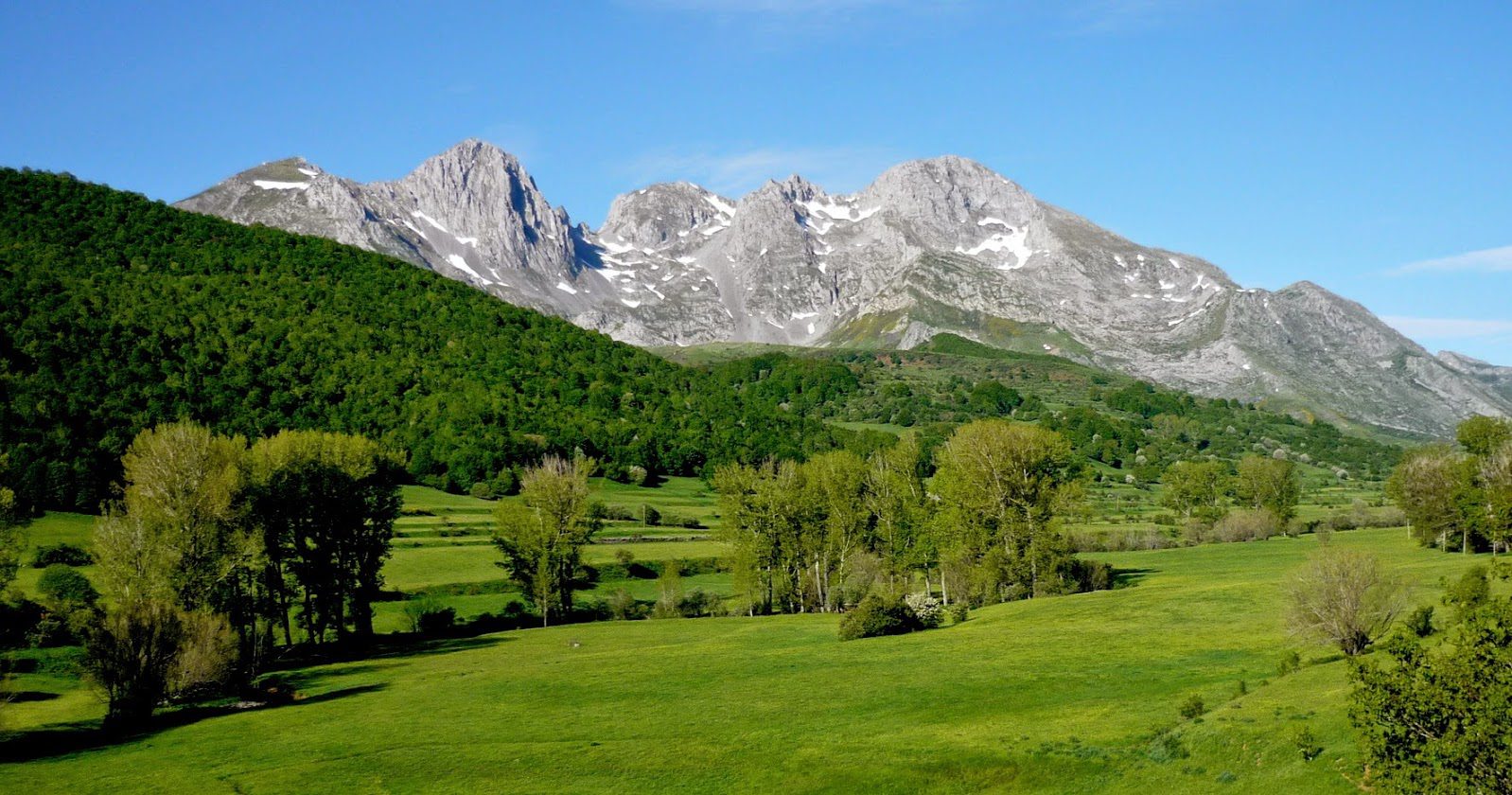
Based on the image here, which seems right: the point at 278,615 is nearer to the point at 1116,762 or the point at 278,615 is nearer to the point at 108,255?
the point at 1116,762

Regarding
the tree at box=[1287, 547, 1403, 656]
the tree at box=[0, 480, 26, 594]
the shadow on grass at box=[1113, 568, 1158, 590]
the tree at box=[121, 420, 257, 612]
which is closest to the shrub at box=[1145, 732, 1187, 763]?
the tree at box=[1287, 547, 1403, 656]

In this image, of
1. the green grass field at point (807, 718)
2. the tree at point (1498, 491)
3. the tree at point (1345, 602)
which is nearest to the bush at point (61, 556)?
the green grass field at point (807, 718)

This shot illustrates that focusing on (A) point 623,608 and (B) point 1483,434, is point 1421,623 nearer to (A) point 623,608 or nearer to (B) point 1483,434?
(A) point 623,608

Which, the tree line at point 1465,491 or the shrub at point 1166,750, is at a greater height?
the tree line at point 1465,491

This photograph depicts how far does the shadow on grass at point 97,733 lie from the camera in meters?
42.1

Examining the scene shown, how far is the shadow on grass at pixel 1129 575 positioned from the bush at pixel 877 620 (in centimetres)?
2282

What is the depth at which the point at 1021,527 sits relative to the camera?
274 feet

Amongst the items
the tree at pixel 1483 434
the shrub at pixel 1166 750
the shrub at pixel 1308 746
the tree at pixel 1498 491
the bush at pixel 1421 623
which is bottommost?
the shrub at pixel 1166 750

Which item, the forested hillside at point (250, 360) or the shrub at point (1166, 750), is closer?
the shrub at point (1166, 750)

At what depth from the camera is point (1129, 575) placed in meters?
88.2

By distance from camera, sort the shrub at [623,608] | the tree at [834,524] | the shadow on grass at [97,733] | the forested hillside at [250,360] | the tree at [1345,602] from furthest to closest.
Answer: the forested hillside at [250,360] → the tree at [834,524] → the shrub at [623,608] → the shadow on grass at [97,733] → the tree at [1345,602]

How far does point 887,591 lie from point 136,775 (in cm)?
5784

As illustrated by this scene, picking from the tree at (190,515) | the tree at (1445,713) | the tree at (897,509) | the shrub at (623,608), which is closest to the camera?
the tree at (1445,713)

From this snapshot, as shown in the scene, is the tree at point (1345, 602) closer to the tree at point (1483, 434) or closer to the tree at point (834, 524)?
the tree at point (834, 524)
